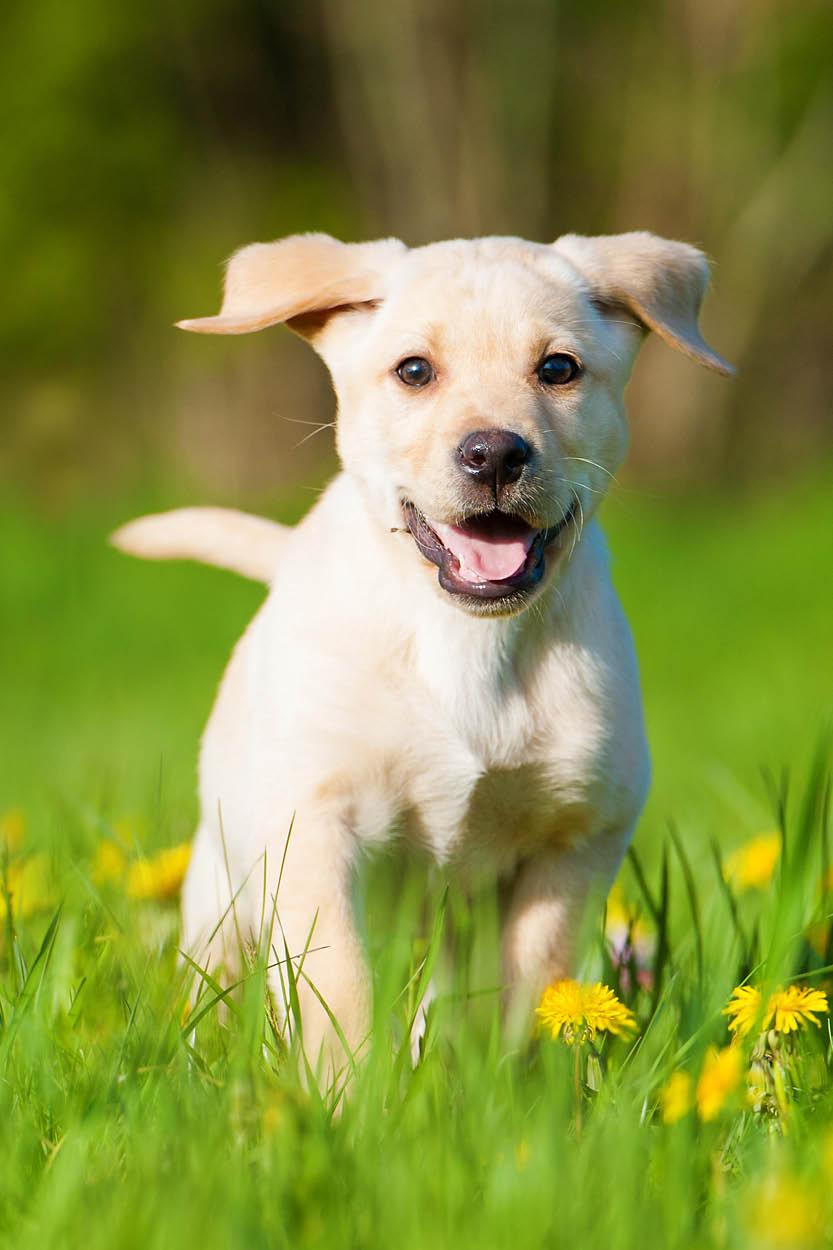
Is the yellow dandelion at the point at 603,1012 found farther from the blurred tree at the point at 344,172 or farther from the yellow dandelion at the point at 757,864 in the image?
the blurred tree at the point at 344,172

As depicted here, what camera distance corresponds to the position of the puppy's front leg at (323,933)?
99.8 inches

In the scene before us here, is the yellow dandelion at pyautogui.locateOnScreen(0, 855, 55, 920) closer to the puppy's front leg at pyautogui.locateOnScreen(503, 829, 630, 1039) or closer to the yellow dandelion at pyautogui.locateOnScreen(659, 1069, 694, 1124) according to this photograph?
the puppy's front leg at pyautogui.locateOnScreen(503, 829, 630, 1039)

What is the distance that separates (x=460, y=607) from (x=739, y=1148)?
0.99 m

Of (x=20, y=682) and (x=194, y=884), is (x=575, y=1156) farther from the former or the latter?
(x=20, y=682)

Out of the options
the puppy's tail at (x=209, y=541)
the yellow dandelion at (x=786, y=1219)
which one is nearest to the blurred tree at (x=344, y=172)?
the puppy's tail at (x=209, y=541)

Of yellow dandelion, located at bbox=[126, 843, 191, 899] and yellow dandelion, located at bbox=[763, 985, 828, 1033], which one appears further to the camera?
yellow dandelion, located at bbox=[126, 843, 191, 899]

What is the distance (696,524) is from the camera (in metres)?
10.6

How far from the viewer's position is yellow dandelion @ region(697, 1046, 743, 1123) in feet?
6.57

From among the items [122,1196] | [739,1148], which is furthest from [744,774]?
[122,1196]

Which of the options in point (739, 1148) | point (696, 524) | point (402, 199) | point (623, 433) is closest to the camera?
point (739, 1148)

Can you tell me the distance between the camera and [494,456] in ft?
8.64

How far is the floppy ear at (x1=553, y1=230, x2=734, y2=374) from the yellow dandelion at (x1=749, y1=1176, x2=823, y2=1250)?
5.37 feet

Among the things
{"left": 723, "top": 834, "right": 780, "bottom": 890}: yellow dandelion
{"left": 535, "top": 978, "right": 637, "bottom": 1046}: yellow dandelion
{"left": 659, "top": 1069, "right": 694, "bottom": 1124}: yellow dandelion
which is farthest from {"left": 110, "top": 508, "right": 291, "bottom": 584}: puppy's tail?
{"left": 659, "top": 1069, "right": 694, "bottom": 1124}: yellow dandelion

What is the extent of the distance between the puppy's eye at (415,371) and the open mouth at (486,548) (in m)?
0.21
